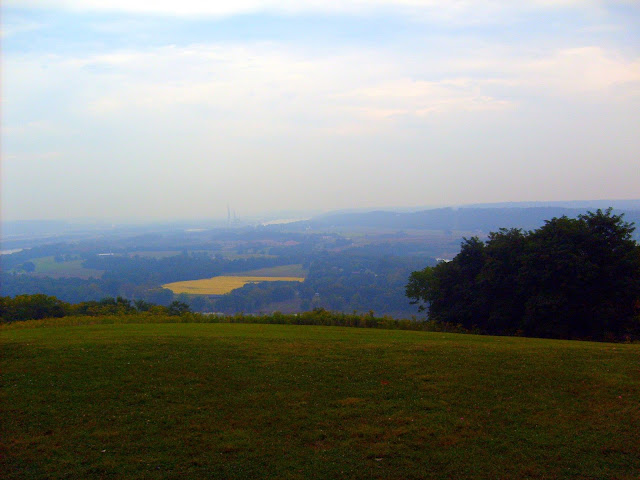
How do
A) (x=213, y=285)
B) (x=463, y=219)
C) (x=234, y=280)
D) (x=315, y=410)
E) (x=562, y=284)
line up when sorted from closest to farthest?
(x=315, y=410)
(x=562, y=284)
(x=213, y=285)
(x=234, y=280)
(x=463, y=219)

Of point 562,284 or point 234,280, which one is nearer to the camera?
point 562,284

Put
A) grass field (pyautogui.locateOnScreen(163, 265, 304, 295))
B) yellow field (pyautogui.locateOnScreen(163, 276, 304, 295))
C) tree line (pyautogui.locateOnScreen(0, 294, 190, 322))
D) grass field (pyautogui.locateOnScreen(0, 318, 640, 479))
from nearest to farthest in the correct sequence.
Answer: grass field (pyautogui.locateOnScreen(0, 318, 640, 479)), tree line (pyautogui.locateOnScreen(0, 294, 190, 322)), yellow field (pyautogui.locateOnScreen(163, 276, 304, 295)), grass field (pyautogui.locateOnScreen(163, 265, 304, 295))

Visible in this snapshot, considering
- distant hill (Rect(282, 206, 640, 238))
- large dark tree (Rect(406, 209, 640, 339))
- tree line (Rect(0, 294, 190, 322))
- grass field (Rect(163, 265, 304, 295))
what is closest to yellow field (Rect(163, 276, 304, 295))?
Answer: grass field (Rect(163, 265, 304, 295))

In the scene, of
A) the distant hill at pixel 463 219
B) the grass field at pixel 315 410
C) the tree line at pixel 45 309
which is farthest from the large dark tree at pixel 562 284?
the distant hill at pixel 463 219

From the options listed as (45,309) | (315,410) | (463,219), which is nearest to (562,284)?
(315,410)

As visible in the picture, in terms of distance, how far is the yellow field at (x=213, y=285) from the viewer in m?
62.7

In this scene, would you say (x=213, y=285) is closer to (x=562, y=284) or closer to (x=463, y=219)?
(x=562, y=284)

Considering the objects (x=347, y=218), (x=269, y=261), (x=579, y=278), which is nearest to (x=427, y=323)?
(x=579, y=278)

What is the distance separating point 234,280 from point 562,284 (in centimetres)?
5919

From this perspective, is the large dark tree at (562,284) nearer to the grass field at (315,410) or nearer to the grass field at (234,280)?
the grass field at (315,410)

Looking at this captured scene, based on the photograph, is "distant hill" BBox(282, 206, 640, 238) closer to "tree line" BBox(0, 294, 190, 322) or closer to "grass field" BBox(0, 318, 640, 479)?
"tree line" BBox(0, 294, 190, 322)

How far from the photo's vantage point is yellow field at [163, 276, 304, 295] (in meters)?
62.7

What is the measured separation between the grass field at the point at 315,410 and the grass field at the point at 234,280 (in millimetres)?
49025

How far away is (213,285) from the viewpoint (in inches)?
2731
